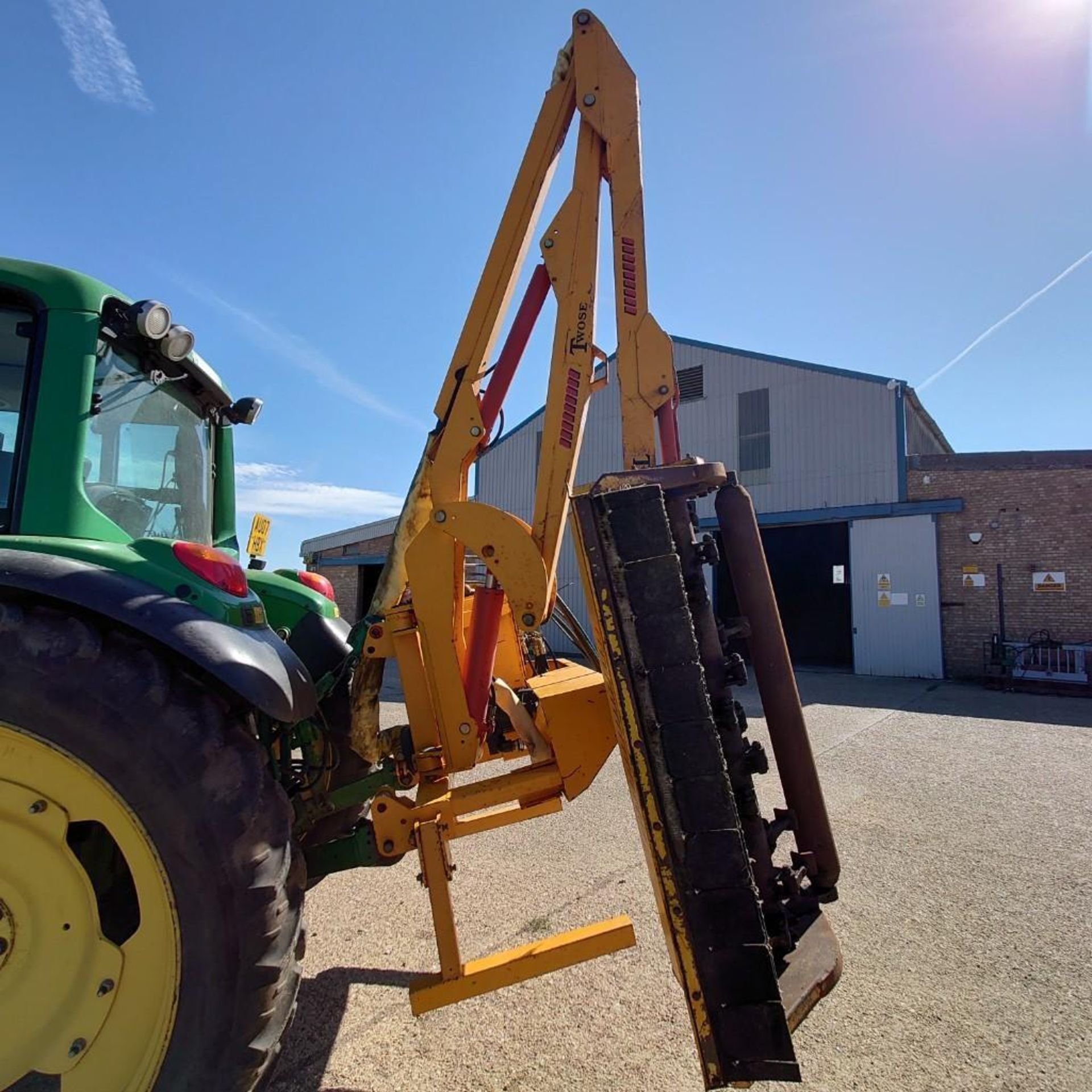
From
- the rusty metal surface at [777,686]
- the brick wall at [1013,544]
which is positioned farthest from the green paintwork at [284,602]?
the brick wall at [1013,544]

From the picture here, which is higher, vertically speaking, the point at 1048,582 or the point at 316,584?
the point at 1048,582

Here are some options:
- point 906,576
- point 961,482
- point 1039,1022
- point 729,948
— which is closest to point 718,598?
point 906,576

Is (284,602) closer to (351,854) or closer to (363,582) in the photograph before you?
(351,854)

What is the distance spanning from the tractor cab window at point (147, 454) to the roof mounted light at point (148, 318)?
14 cm

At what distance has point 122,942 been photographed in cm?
188

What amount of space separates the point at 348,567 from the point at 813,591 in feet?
45.9

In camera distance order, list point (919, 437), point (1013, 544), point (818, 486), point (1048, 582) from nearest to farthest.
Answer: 1. point (1048, 582)
2. point (1013, 544)
3. point (818, 486)
4. point (919, 437)

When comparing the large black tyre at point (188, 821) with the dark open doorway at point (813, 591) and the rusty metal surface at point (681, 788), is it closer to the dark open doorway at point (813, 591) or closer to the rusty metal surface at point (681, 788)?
the rusty metal surface at point (681, 788)

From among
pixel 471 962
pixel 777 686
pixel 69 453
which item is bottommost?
pixel 471 962

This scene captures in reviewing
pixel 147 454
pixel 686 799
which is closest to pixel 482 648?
pixel 686 799

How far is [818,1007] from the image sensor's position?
2.71 metres

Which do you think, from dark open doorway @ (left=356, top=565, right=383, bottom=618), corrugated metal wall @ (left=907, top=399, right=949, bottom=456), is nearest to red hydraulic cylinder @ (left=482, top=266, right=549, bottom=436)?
corrugated metal wall @ (left=907, top=399, right=949, bottom=456)

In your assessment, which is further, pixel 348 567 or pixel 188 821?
pixel 348 567

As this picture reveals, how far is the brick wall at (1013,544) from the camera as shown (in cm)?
1308
